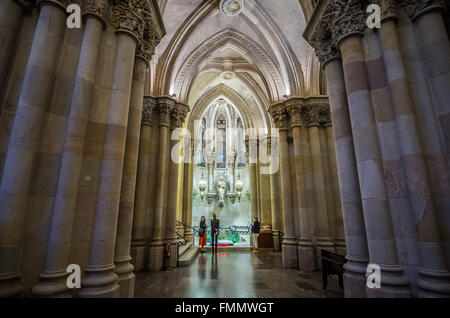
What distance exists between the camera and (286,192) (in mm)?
8539

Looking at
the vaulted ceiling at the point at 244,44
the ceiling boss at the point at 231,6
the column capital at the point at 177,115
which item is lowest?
the column capital at the point at 177,115

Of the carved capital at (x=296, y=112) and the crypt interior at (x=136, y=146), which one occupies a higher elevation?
the carved capital at (x=296, y=112)

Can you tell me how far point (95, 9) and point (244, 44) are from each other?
25.6 feet

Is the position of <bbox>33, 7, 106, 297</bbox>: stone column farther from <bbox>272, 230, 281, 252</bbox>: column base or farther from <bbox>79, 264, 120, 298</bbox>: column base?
<bbox>272, 230, 281, 252</bbox>: column base

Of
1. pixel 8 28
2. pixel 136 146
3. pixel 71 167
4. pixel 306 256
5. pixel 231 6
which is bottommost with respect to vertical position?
pixel 306 256

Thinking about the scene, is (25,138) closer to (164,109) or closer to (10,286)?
(10,286)

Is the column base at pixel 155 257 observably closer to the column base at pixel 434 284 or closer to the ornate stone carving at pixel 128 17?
the ornate stone carving at pixel 128 17

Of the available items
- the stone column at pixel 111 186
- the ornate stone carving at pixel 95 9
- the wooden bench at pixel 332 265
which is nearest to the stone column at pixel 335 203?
the wooden bench at pixel 332 265

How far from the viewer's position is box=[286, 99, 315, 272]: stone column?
24.0ft

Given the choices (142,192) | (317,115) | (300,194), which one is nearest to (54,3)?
(142,192)

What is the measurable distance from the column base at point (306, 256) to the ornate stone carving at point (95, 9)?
8059 mm

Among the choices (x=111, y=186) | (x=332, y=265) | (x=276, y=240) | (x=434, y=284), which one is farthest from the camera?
(x=276, y=240)

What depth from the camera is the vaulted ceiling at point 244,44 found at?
27.5ft

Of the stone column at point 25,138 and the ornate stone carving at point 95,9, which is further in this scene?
the ornate stone carving at point 95,9
